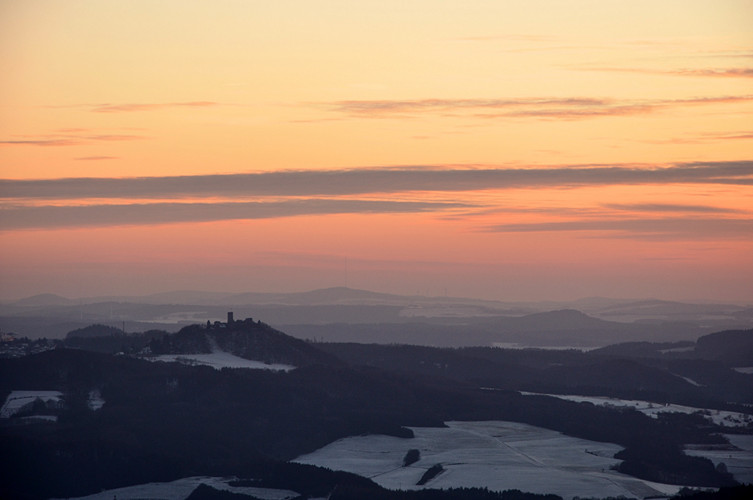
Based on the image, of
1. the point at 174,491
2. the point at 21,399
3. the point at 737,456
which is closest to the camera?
the point at 174,491

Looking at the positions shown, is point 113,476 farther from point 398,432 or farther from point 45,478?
point 398,432

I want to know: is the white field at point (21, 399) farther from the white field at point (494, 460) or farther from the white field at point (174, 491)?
the white field at point (174, 491)

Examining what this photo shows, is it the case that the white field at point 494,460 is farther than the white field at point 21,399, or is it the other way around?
the white field at point 21,399

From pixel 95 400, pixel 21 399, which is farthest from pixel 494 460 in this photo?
pixel 21 399

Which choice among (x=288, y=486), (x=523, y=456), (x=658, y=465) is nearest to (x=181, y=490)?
(x=288, y=486)

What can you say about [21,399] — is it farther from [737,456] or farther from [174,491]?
[737,456]

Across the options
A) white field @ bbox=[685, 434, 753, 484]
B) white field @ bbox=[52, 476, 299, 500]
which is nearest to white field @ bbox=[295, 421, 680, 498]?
white field @ bbox=[685, 434, 753, 484]

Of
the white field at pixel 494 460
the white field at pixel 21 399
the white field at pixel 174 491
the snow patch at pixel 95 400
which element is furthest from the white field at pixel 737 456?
the white field at pixel 21 399
